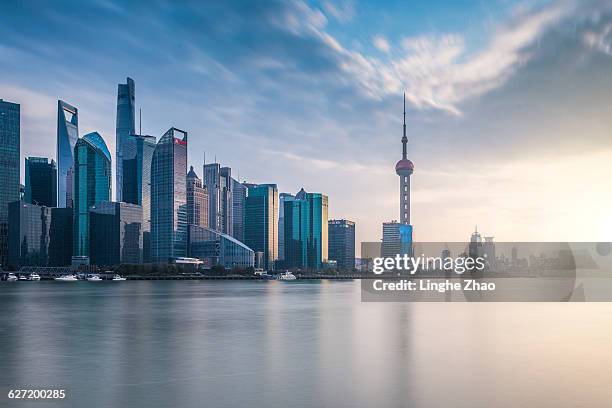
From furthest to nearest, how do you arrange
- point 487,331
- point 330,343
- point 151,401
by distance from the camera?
point 487,331 < point 330,343 < point 151,401

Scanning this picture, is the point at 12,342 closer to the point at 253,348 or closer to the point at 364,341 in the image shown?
the point at 253,348

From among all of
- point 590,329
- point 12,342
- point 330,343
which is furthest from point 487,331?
point 12,342

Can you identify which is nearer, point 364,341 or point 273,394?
point 273,394

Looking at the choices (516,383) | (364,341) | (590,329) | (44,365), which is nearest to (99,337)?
(44,365)

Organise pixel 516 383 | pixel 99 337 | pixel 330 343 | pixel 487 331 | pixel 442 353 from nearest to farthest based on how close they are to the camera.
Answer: pixel 516 383 → pixel 442 353 → pixel 330 343 → pixel 99 337 → pixel 487 331

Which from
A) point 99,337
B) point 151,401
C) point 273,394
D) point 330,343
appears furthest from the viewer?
point 99,337

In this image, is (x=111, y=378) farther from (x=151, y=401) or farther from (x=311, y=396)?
(x=311, y=396)

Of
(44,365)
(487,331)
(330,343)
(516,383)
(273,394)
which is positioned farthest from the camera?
(487,331)
